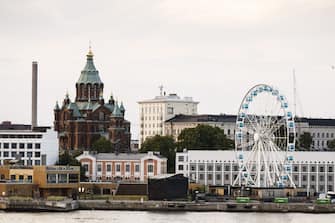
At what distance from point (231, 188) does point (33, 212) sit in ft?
65.7

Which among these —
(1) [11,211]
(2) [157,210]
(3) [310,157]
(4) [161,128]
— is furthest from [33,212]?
(4) [161,128]

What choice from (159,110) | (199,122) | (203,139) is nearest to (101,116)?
(203,139)

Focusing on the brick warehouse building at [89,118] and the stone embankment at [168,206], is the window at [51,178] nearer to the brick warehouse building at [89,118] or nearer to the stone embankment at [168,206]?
the stone embankment at [168,206]

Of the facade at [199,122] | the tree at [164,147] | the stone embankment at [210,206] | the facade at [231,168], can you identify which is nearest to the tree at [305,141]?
the facade at [199,122]

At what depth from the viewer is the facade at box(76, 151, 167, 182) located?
11075cm

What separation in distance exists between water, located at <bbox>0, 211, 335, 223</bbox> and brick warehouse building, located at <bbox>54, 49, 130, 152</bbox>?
52.7 m

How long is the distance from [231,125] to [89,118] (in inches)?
1082

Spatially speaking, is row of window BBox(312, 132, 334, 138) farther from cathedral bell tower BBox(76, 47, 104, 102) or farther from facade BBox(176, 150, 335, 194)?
facade BBox(176, 150, 335, 194)

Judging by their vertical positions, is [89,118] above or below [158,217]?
above

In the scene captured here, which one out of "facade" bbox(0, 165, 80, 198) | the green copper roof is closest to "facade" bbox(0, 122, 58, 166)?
"facade" bbox(0, 165, 80, 198)

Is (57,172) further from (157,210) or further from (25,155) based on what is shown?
(25,155)

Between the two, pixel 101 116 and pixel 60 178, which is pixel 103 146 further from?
pixel 60 178

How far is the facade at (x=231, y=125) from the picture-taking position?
525 feet

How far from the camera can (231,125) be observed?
529ft
